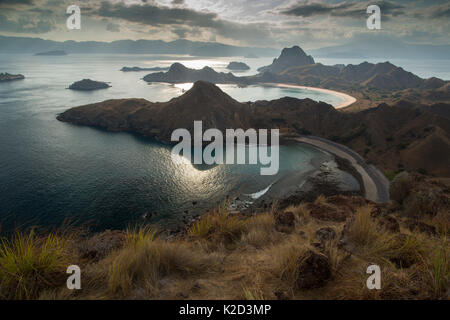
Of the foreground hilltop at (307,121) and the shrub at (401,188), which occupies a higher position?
the foreground hilltop at (307,121)

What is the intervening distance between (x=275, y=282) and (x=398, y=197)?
40333mm

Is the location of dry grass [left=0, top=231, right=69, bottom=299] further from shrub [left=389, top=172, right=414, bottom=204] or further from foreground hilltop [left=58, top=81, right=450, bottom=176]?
foreground hilltop [left=58, top=81, right=450, bottom=176]

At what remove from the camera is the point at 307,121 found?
96.2 m

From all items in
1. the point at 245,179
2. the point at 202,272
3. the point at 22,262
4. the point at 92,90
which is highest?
the point at 92,90

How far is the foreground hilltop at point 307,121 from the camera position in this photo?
200 ft

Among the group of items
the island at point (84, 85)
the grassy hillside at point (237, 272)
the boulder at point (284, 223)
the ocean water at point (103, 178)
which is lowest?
the ocean water at point (103, 178)

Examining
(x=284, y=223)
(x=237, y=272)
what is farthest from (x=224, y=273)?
(x=284, y=223)

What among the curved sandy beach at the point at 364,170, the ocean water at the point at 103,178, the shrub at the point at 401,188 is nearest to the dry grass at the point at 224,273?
the ocean water at the point at 103,178

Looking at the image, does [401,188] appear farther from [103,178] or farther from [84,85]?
[84,85]

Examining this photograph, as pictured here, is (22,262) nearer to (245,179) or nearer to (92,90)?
(245,179)

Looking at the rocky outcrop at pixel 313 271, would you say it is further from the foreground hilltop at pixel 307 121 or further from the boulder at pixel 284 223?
the foreground hilltop at pixel 307 121

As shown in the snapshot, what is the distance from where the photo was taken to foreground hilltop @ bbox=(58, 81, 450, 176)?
200ft
